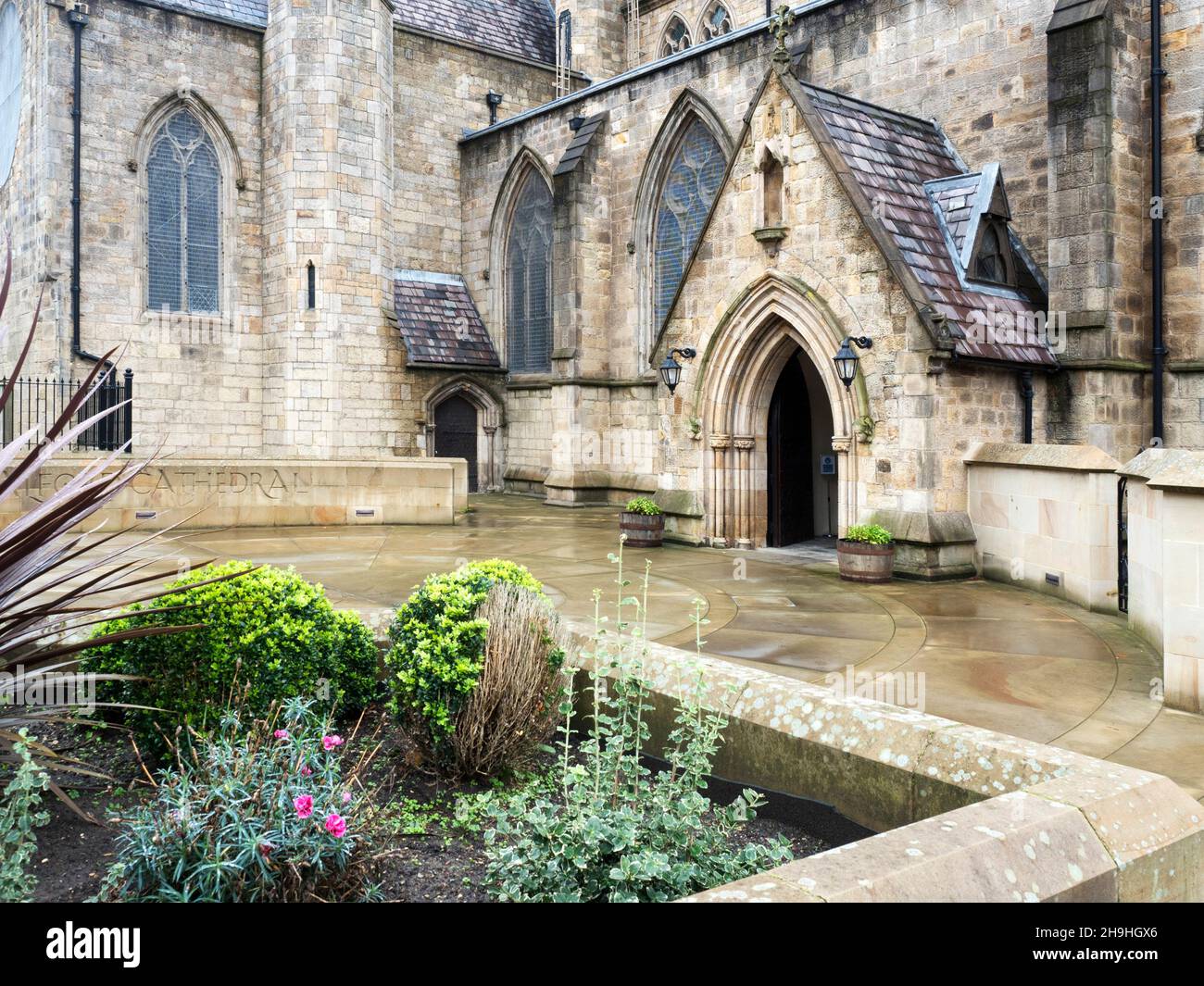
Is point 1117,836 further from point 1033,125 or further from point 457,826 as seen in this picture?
point 1033,125

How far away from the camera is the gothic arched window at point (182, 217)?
2195 centimetres

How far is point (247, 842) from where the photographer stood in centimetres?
290

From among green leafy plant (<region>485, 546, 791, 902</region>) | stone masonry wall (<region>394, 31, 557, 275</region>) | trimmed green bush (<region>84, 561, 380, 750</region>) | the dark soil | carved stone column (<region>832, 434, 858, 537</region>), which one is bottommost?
the dark soil

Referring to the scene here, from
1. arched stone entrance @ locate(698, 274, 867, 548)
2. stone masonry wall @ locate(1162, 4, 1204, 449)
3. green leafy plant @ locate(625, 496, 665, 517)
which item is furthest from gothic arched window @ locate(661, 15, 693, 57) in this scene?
green leafy plant @ locate(625, 496, 665, 517)

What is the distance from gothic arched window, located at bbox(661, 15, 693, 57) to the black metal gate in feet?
65.2

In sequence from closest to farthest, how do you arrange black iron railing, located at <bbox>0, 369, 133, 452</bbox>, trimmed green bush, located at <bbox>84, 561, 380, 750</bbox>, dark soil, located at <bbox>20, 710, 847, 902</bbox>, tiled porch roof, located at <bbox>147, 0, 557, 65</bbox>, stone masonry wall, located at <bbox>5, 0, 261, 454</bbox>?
1. dark soil, located at <bbox>20, 710, 847, 902</bbox>
2. trimmed green bush, located at <bbox>84, 561, 380, 750</bbox>
3. black iron railing, located at <bbox>0, 369, 133, 452</bbox>
4. stone masonry wall, located at <bbox>5, 0, 261, 454</bbox>
5. tiled porch roof, located at <bbox>147, 0, 557, 65</bbox>

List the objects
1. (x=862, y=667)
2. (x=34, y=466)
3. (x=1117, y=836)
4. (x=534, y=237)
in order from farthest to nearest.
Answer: (x=534, y=237) → (x=862, y=667) → (x=34, y=466) → (x=1117, y=836)

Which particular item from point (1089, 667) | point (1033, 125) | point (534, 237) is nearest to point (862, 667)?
point (1089, 667)

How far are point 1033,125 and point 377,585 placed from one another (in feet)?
36.0

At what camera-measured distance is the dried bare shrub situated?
4.18 m

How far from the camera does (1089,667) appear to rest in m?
7.27

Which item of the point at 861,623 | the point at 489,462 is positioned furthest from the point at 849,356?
the point at 489,462

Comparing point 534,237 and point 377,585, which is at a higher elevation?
point 534,237

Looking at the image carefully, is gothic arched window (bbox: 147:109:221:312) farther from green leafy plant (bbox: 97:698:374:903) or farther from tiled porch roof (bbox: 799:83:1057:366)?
green leafy plant (bbox: 97:698:374:903)
